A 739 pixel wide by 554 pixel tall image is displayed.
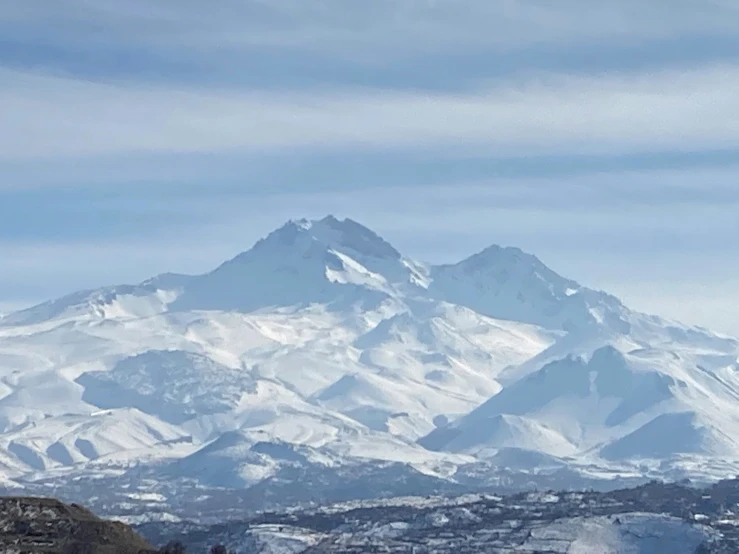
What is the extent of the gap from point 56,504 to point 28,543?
37.1 feet

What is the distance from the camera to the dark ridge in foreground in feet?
502

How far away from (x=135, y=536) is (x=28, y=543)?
1570 cm

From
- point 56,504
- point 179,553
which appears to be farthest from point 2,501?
point 179,553

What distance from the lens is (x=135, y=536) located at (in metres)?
167

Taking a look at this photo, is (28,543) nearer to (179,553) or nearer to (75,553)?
(75,553)

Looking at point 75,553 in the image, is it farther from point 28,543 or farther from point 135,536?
point 135,536

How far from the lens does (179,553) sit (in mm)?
158875

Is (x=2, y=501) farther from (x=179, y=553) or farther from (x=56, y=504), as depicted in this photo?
(x=179, y=553)

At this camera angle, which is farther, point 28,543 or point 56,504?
point 56,504

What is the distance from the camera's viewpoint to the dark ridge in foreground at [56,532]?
15312 cm

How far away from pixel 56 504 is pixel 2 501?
5.22 metres

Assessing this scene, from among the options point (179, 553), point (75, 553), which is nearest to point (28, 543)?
point (75, 553)

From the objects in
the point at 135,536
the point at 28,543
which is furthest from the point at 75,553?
the point at 135,536

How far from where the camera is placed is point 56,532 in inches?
6191
